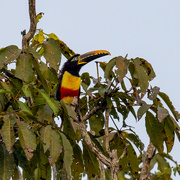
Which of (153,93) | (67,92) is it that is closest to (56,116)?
(153,93)

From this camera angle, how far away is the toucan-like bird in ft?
16.0

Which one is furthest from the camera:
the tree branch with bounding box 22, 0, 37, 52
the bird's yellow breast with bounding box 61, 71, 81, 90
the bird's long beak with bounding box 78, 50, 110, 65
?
the bird's yellow breast with bounding box 61, 71, 81, 90

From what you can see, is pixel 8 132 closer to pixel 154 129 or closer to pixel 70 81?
pixel 154 129

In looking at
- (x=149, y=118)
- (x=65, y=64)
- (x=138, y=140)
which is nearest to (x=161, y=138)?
(x=149, y=118)

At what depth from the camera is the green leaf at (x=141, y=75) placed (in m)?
2.99

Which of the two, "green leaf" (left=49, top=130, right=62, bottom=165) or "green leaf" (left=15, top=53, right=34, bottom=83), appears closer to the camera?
"green leaf" (left=49, top=130, right=62, bottom=165)

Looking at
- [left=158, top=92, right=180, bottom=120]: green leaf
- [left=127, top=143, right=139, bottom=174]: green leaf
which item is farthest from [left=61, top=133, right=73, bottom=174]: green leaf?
[left=127, top=143, right=139, bottom=174]: green leaf

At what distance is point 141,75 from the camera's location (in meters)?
3.06

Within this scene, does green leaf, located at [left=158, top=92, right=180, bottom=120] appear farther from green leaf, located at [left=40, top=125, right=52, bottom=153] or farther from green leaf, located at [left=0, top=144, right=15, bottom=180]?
green leaf, located at [left=0, top=144, right=15, bottom=180]

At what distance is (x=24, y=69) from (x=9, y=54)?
14cm

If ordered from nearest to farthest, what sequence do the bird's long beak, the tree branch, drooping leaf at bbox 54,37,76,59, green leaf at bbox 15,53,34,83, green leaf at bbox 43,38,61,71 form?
green leaf at bbox 15,53,34,83
green leaf at bbox 43,38,61,71
the tree branch
drooping leaf at bbox 54,37,76,59
the bird's long beak

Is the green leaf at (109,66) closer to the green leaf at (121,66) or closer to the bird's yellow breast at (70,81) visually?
the green leaf at (121,66)

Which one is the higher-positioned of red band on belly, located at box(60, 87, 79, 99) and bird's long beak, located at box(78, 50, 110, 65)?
bird's long beak, located at box(78, 50, 110, 65)

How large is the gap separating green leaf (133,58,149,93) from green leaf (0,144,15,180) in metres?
0.98
